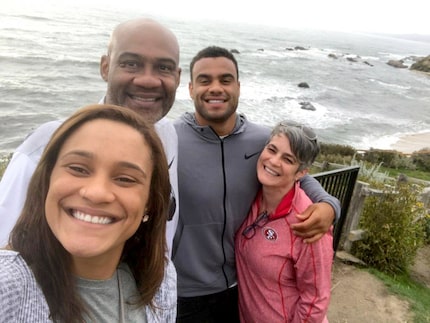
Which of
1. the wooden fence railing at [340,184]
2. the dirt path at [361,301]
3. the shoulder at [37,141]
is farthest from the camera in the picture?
the dirt path at [361,301]

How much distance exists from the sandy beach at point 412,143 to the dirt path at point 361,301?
18869 mm

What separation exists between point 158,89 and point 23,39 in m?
49.7

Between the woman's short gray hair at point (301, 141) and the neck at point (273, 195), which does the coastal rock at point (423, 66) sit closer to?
the woman's short gray hair at point (301, 141)

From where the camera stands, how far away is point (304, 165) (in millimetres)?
2707

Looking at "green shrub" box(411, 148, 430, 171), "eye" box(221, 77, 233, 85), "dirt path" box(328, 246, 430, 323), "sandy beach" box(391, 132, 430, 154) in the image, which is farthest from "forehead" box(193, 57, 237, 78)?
"sandy beach" box(391, 132, 430, 154)

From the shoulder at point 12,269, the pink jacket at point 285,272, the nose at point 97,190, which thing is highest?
the nose at point 97,190

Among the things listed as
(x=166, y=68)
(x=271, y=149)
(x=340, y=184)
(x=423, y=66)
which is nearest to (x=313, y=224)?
(x=271, y=149)

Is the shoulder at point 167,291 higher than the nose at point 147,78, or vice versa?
the nose at point 147,78

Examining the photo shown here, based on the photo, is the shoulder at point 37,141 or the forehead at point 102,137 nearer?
the forehead at point 102,137

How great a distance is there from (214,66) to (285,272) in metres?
1.61

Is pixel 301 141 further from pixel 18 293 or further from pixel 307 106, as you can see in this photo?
pixel 307 106

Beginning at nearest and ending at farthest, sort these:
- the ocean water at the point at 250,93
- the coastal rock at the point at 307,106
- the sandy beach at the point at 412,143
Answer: the sandy beach at the point at 412,143, the ocean water at the point at 250,93, the coastal rock at the point at 307,106

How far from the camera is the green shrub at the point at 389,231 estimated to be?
6.13 metres

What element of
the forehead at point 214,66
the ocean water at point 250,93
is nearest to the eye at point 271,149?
the forehead at point 214,66
